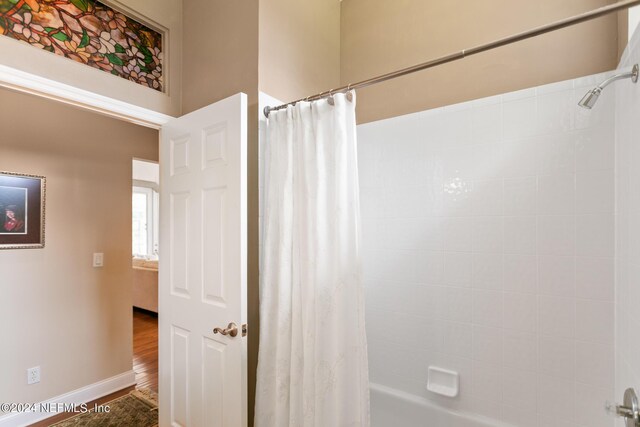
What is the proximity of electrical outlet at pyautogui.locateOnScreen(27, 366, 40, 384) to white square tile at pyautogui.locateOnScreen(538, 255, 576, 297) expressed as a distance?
3.31 metres

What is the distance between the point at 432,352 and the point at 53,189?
2.92 m

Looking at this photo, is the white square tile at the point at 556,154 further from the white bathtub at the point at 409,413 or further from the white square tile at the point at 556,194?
the white bathtub at the point at 409,413

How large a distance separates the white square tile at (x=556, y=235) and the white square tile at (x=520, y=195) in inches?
2.9

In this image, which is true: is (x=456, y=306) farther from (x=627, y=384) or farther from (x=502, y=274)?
(x=627, y=384)

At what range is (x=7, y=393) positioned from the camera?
2.21m

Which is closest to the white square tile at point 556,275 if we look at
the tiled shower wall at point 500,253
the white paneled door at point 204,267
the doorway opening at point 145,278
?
the tiled shower wall at point 500,253

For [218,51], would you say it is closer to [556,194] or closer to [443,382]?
[556,194]

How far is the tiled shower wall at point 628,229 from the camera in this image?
3.57 feet

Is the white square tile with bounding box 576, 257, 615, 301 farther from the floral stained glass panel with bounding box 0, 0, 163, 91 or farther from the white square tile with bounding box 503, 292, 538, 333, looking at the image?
the floral stained glass panel with bounding box 0, 0, 163, 91

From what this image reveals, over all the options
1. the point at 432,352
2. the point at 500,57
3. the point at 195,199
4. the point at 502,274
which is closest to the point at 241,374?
the point at 195,199

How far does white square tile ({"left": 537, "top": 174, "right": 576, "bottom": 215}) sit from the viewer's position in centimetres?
145

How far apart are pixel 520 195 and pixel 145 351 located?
3.90 meters

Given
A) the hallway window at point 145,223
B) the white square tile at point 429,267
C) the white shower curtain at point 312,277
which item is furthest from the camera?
the hallway window at point 145,223

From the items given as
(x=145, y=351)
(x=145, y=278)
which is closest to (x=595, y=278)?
(x=145, y=351)
